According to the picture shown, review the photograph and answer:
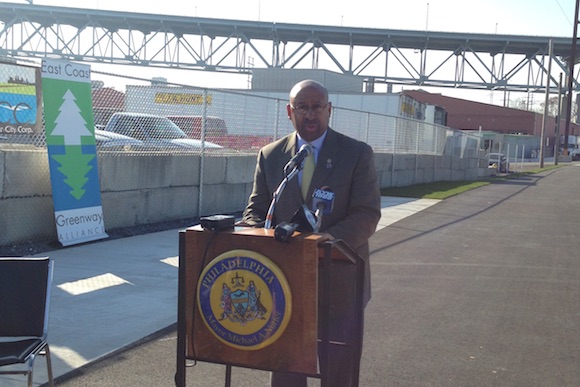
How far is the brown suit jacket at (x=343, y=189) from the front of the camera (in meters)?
3.27

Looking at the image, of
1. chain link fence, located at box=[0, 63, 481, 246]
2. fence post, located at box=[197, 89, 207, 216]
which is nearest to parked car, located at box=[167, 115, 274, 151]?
chain link fence, located at box=[0, 63, 481, 246]

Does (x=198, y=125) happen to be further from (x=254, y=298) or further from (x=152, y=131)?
(x=254, y=298)

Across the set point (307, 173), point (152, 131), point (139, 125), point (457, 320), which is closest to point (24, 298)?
point (307, 173)

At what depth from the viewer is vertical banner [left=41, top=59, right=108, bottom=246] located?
8773 millimetres

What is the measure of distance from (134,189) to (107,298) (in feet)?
13.3

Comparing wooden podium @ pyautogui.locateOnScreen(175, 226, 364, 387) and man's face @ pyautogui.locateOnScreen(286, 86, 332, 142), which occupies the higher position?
man's face @ pyautogui.locateOnScreen(286, 86, 332, 142)

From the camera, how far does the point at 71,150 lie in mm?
9016

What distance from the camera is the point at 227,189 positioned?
13.3 meters

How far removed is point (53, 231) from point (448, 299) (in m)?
5.13

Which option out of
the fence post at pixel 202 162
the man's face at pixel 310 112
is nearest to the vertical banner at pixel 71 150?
the fence post at pixel 202 162

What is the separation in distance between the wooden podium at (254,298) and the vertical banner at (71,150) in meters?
6.46

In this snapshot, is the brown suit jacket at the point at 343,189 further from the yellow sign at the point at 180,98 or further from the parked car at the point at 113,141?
the yellow sign at the point at 180,98

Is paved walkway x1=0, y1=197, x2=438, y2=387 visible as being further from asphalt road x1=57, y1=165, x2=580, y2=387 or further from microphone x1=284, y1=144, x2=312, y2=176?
microphone x1=284, y1=144, x2=312, y2=176

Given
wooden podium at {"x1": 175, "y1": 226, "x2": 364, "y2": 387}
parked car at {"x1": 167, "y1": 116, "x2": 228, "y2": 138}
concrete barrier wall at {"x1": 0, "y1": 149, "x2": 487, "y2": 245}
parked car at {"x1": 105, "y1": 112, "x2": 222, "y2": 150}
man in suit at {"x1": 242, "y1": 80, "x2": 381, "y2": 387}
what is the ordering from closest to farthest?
wooden podium at {"x1": 175, "y1": 226, "x2": 364, "y2": 387}
man in suit at {"x1": 242, "y1": 80, "x2": 381, "y2": 387}
concrete barrier wall at {"x1": 0, "y1": 149, "x2": 487, "y2": 245}
parked car at {"x1": 105, "y1": 112, "x2": 222, "y2": 150}
parked car at {"x1": 167, "y1": 116, "x2": 228, "y2": 138}
